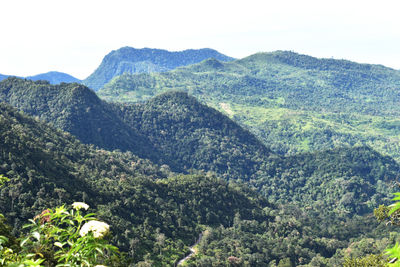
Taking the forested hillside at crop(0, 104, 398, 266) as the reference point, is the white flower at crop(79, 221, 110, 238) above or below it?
above

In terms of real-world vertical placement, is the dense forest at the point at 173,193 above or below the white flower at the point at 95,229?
below

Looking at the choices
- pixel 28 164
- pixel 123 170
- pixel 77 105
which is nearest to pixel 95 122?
pixel 77 105

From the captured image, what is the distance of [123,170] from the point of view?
117 meters

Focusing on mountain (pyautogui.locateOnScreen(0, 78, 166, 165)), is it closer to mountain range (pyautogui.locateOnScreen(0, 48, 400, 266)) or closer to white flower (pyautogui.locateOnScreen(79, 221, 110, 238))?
mountain range (pyautogui.locateOnScreen(0, 48, 400, 266))

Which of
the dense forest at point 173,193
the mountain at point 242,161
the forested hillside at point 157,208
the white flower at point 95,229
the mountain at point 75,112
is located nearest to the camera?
the white flower at point 95,229

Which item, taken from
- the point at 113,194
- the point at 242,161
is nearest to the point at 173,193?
the point at 113,194

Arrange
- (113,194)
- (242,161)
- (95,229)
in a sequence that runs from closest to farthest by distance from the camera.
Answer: (95,229) < (113,194) < (242,161)

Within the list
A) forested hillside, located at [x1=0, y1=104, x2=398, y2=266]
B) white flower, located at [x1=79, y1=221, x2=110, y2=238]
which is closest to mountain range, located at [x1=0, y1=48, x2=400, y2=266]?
forested hillside, located at [x1=0, y1=104, x2=398, y2=266]

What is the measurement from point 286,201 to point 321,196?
704 inches

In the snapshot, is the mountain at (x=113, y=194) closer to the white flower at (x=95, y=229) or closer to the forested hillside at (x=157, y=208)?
the forested hillside at (x=157, y=208)

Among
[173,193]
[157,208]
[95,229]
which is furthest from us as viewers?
[173,193]

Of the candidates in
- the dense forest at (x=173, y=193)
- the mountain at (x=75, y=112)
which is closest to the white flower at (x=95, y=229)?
the dense forest at (x=173, y=193)

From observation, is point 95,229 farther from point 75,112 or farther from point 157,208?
point 75,112

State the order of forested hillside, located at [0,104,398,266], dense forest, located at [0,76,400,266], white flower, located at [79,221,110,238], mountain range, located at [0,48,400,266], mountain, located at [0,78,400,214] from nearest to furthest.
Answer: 1. white flower, located at [79,221,110,238]
2. forested hillside, located at [0,104,398,266]
3. dense forest, located at [0,76,400,266]
4. mountain range, located at [0,48,400,266]
5. mountain, located at [0,78,400,214]
